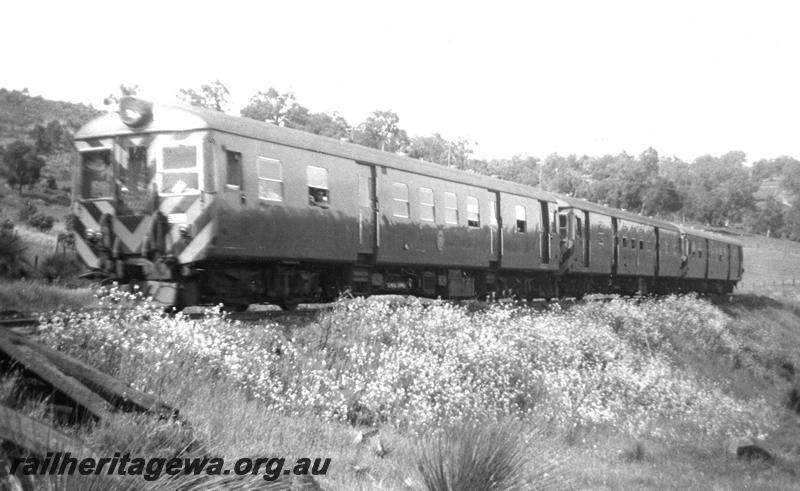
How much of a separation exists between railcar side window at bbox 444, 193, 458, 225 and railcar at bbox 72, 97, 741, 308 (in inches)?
1.1

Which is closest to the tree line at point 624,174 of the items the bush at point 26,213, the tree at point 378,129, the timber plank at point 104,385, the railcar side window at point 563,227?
the tree at point 378,129

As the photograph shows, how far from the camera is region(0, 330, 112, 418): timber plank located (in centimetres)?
468

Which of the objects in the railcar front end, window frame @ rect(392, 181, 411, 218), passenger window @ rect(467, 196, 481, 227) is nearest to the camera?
the railcar front end

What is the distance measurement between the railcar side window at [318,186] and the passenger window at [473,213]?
18.3 ft

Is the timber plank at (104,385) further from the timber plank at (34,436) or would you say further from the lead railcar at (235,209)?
the lead railcar at (235,209)

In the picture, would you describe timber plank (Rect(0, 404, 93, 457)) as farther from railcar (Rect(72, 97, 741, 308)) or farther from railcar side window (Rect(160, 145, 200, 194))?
Answer: railcar side window (Rect(160, 145, 200, 194))

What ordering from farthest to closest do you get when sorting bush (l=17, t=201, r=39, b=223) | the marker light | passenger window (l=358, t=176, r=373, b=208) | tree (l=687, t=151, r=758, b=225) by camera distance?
tree (l=687, t=151, r=758, b=225)
bush (l=17, t=201, r=39, b=223)
passenger window (l=358, t=176, r=373, b=208)
the marker light

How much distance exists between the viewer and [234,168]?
11766 mm

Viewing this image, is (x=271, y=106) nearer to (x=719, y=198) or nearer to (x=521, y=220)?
(x=521, y=220)

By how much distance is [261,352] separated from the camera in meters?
8.82

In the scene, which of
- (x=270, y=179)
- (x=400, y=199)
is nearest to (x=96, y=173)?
(x=270, y=179)

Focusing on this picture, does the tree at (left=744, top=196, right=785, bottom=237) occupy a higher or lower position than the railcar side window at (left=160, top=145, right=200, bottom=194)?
lower

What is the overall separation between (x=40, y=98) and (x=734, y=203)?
96.4 m

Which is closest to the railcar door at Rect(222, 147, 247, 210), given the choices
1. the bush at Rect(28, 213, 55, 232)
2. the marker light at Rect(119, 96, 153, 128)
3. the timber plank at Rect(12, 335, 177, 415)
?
the marker light at Rect(119, 96, 153, 128)
